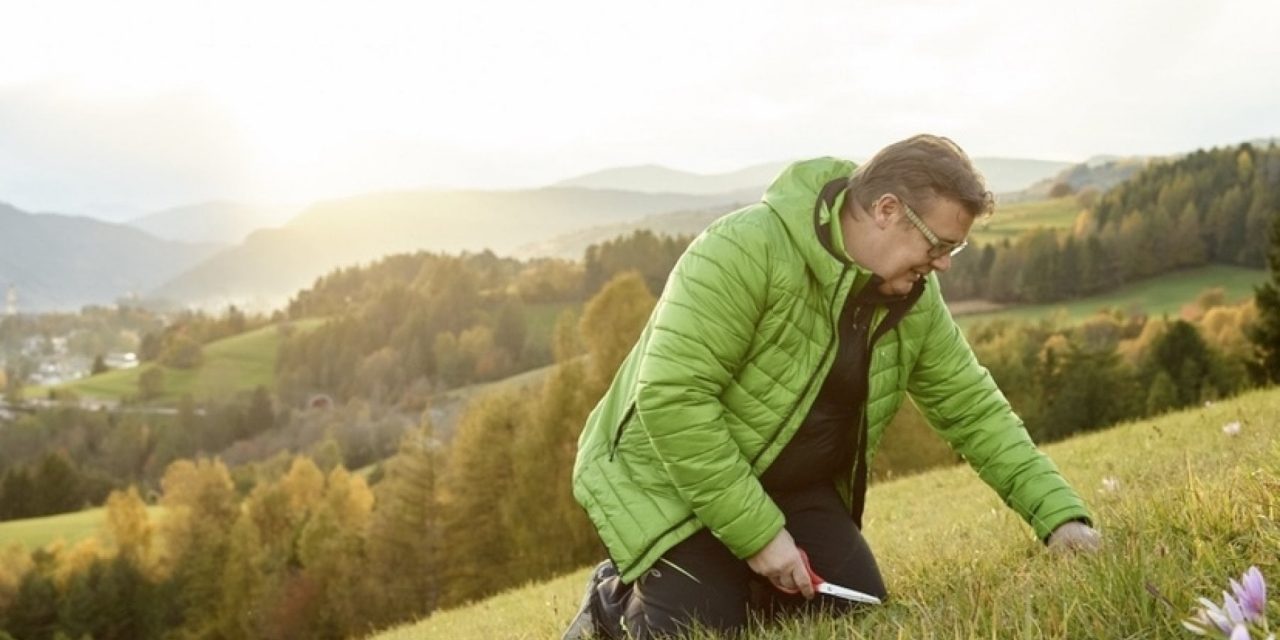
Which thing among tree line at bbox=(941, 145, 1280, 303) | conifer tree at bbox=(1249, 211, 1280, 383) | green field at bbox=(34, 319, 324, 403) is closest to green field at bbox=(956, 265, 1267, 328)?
tree line at bbox=(941, 145, 1280, 303)

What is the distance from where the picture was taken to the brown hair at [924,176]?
423 centimetres

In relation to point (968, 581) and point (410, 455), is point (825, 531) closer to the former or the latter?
point (968, 581)

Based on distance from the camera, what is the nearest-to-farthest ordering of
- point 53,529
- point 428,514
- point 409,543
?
point 409,543
point 428,514
point 53,529

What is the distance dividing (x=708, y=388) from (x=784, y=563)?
836mm

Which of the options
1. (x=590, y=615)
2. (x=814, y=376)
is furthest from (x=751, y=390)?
(x=590, y=615)

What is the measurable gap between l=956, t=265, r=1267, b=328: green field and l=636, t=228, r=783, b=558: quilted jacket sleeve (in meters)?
95.9

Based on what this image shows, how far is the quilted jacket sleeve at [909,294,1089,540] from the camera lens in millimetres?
4930

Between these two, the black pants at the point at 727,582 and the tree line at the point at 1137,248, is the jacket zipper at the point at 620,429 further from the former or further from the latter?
the tree line at the point at 1137,248

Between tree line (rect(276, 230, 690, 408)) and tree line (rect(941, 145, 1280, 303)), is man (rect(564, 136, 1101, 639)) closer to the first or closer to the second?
tree line (rect(941, 145, 1280, 303))

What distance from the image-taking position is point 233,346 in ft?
581

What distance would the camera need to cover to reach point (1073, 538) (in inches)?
173

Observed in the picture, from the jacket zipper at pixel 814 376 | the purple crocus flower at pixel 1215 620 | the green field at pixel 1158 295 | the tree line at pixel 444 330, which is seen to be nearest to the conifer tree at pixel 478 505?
the jacket zipper at pixel 814 376

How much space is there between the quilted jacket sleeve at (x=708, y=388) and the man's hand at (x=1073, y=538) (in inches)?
48.0

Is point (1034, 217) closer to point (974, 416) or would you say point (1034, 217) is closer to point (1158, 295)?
point (1158, 295)
